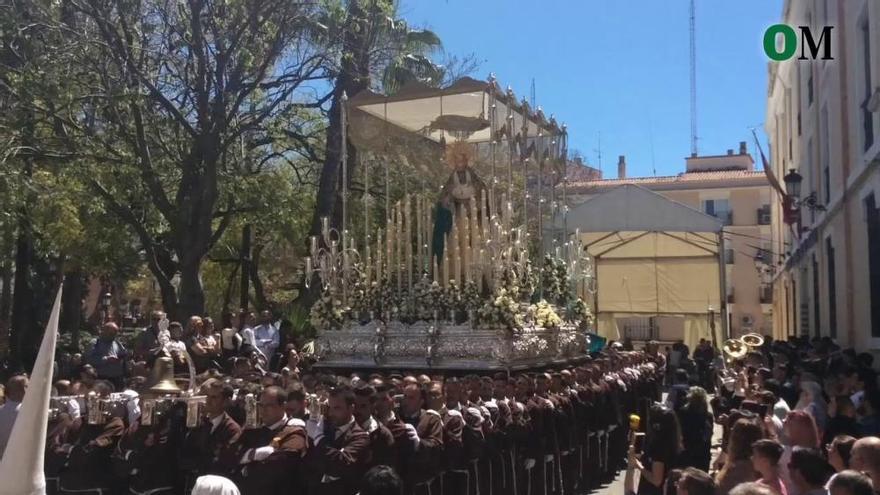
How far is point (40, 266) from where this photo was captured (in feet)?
79.5

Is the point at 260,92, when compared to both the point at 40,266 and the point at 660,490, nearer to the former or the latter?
the point at 40,266

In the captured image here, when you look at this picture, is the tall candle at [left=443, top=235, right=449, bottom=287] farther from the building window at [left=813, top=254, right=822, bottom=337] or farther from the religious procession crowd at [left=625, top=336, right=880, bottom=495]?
the building window at [left=813, top=254, right=822, bottom=337]

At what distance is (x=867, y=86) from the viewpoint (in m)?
13.1

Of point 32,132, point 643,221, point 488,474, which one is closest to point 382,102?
point 488,474

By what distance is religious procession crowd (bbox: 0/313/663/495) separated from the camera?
19.6 ft

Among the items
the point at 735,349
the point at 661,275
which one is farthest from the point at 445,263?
the point at 661,275

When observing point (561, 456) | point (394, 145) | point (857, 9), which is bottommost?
point (561, 456)

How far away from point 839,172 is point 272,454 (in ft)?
41.6

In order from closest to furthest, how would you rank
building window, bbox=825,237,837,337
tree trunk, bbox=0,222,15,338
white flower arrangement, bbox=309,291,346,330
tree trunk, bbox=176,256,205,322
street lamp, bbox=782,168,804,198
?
white flower arrangement, bbox=309,291,346,330
building window, bbox=825,237,837,337
tree trunk, bbox=176,256,205,322
street lamp, bbox=782,168,804,198
tree trunk, bbox=0,222,15,338

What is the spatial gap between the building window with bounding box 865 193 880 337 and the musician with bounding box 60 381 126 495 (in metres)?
10.2

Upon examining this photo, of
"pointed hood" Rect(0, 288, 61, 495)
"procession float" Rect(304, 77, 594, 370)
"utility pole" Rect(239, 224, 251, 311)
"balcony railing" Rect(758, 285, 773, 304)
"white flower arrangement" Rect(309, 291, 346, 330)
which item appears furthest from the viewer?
"balcony railing" Rect(758, 285, 773, 304)

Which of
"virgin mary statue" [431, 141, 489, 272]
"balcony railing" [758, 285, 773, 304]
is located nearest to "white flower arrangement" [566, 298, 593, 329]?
"virgin mary statue" [431, 141, 489, 272]

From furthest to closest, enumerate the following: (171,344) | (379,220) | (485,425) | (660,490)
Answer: (379,220) → (171,344) → (485,425) → (660,490)

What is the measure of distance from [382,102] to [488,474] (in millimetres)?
6867
